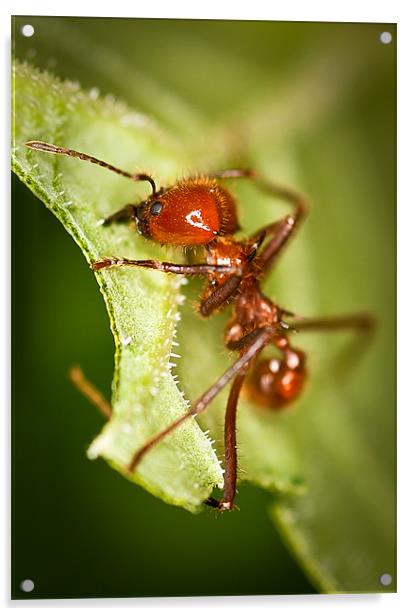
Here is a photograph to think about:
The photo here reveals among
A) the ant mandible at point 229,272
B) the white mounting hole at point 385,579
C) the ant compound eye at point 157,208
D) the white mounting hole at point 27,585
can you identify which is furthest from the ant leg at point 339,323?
the white mounting hole at point 27,585

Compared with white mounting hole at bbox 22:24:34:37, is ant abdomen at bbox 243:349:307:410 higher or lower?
lower

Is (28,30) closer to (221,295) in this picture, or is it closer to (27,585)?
(221,295)

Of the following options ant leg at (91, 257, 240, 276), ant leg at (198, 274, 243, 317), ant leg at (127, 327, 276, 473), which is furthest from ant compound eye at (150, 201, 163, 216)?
ant leg at (127, 327, 276, 473)

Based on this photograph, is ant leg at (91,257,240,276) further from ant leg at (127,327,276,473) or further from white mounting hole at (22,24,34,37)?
white mounting hole at (22,24,34,37)

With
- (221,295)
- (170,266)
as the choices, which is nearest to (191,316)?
(221,295)

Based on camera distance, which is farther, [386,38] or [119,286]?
[386,38]
